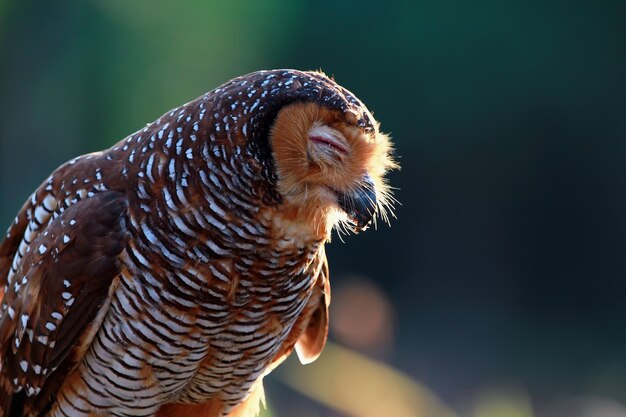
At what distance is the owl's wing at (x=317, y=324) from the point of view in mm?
2688

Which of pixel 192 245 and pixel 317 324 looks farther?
pixel 317 324

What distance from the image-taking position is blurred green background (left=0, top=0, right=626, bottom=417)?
19.1 feet

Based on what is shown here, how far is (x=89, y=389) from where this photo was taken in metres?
2.38

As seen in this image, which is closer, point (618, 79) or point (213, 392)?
point (213, 392)

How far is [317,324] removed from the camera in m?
2.87

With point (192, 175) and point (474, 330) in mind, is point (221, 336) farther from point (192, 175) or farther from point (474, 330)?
point (474, 330)

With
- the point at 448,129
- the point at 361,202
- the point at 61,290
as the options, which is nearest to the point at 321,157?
the point at 361,202

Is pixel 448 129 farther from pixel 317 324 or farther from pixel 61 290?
pixel 61 290

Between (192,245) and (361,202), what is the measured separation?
1.41 ft

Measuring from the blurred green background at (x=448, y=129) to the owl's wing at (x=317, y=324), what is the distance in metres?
2.48

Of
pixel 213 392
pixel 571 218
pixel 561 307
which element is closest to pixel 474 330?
pixel 561 307

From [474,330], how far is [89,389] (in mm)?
4564

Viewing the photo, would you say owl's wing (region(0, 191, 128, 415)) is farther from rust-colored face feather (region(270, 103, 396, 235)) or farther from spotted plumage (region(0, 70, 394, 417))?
rust-colored face feather (region(270, 103, 396, 235))

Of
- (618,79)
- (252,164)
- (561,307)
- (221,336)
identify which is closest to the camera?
(252,164)
